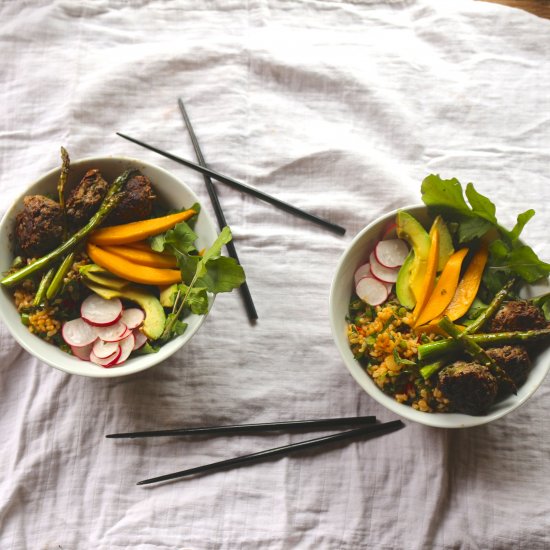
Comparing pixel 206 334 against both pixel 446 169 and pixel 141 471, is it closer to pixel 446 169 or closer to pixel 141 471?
pixel 141 471

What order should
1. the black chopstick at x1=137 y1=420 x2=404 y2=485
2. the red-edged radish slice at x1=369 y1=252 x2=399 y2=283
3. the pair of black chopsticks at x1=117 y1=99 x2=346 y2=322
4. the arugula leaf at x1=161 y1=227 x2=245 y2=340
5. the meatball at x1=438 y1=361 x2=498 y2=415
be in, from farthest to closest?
1. the pair of black chopsticks at x1=117 y1=99 x2=346 y2=322
2. the black chopstick at x1=137 y1=420 x2=404 y2=485
3. the red-edged radish slice at x1=369 y1=252 x2=399 y2=283
4. the arugula leaf at x1=161 y1=227 x2=245 y2=340
5. the meatball at x1=438 y1=361 x2=498 y2=415

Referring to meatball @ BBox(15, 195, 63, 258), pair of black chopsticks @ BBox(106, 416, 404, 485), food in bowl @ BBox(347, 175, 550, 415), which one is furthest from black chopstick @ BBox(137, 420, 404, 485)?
meatball @ BBox(15, 195, 63, 258)

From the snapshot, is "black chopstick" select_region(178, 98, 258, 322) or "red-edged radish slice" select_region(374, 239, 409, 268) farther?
"black chopstick" select_region(178, 98, 258, 322)

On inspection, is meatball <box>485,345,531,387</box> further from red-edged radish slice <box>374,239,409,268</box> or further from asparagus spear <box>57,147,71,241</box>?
asparagus spear <box>57,147,71,241</box>

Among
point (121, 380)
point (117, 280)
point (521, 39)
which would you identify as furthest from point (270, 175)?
point (521, 39)

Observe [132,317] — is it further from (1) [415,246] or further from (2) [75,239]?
(1) [415,246]

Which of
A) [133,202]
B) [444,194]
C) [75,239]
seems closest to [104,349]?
[75,239]
